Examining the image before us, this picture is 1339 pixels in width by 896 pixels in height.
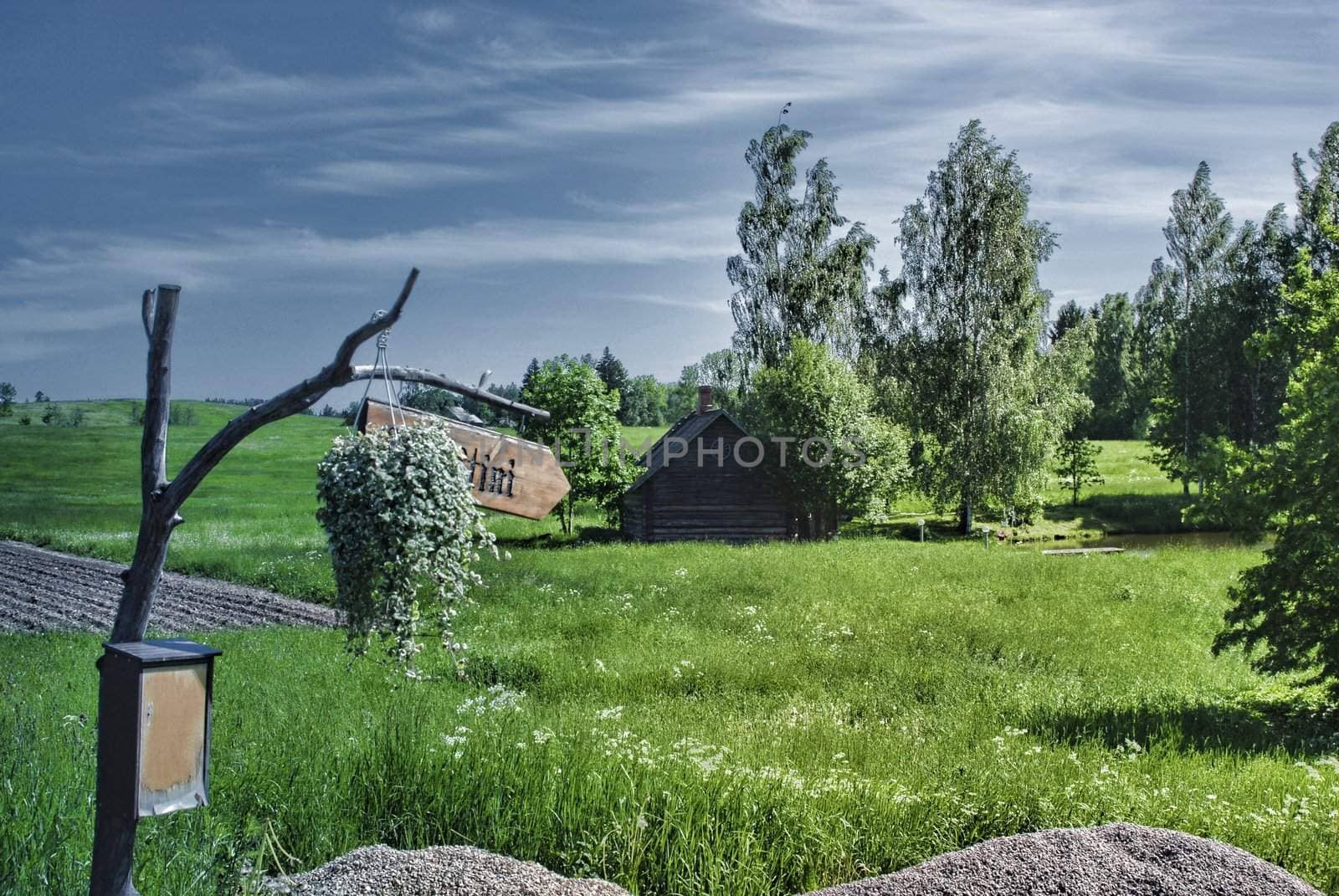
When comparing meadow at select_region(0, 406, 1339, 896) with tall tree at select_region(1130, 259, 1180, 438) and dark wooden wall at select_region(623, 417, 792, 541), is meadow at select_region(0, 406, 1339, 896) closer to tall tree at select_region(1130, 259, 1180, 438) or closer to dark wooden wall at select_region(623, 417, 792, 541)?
dark wooden wall at select_region(623, 417, 792, 541)

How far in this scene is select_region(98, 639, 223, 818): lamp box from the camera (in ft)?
12.9

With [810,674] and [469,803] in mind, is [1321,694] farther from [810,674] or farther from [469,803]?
[469,803]

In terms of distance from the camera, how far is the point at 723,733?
899 centimetres

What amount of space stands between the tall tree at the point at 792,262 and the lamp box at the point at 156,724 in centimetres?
3544

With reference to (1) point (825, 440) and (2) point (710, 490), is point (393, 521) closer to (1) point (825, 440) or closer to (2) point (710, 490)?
(2) point (710, 490)

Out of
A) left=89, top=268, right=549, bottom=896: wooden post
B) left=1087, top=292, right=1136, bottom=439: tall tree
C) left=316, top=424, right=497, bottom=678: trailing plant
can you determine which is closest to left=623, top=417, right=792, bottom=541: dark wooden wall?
left=316, top=424, right=497, bottom=678: trailing plant

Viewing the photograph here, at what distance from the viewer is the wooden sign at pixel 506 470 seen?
4762 millimetres

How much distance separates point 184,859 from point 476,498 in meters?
2.22

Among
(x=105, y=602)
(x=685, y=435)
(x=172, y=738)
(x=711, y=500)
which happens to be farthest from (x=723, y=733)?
(x=685, y=435)

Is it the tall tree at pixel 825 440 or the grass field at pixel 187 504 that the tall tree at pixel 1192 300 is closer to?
the tall tree at pixel 825 440

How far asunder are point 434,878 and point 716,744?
429 cm

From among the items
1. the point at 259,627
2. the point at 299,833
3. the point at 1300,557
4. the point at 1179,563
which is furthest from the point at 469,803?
the point at 1179,563

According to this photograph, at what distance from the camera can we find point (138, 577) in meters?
4.32

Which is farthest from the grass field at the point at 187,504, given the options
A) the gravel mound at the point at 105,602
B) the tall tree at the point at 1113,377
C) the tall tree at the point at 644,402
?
the tall tree at the point at 644,402
